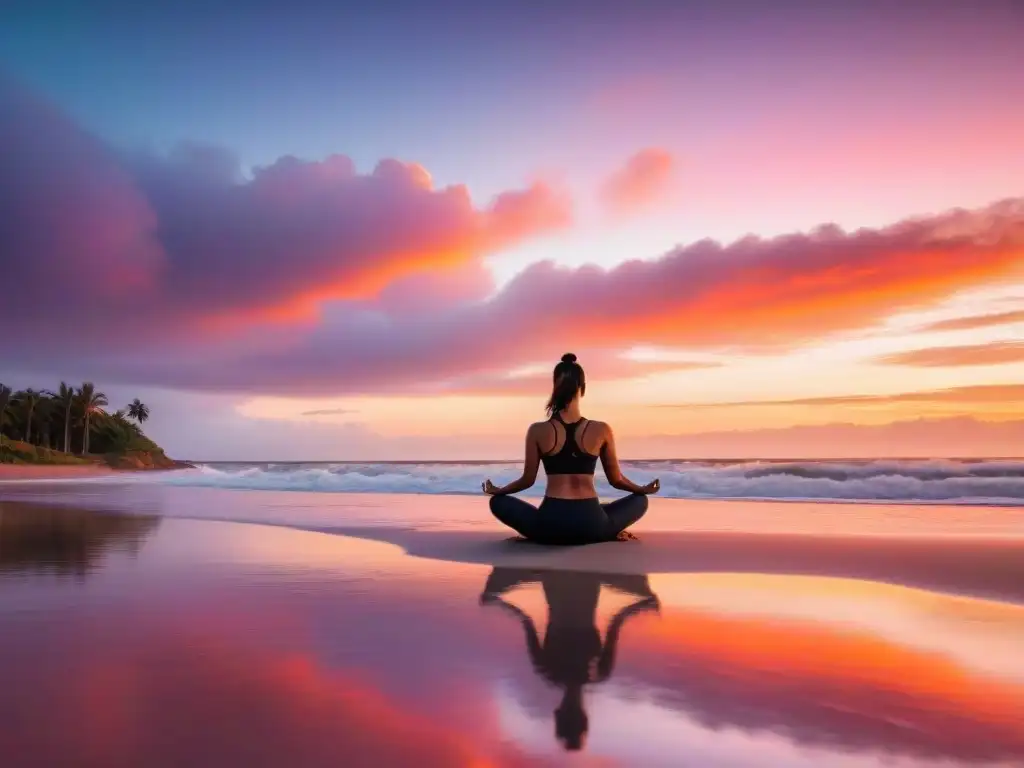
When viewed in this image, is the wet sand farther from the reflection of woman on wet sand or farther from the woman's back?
the reflection of woman on wet sand

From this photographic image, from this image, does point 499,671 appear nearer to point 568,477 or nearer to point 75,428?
point 568,477

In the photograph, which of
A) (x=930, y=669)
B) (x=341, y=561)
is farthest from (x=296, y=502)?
(x=930, y=669)

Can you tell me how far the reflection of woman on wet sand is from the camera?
370 cm

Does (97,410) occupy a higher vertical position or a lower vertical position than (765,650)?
higher

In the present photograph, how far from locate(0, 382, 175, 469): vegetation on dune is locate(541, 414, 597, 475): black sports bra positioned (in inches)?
3471

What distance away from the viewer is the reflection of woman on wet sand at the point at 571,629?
3695 millimetres

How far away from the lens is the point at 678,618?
5785 mm

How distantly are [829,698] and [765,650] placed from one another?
992 mm

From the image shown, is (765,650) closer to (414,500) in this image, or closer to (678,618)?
(678,618)

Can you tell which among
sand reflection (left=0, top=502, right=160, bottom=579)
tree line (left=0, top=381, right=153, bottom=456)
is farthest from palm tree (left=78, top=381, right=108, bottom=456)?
sand reflection (left=0, top=502, right=160, bottom=579)

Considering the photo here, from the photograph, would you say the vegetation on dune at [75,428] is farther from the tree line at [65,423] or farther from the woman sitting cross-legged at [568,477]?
the woman sitting cross-legged at [568,477]

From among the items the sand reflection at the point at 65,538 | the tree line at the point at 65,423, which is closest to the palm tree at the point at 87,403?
the tree line at the point at 65,423

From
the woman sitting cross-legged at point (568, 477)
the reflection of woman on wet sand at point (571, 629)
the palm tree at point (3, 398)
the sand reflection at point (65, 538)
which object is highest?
the palm tree at point (3, 398)

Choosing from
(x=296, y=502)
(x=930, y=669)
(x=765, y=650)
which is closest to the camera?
(x=930, y=669)
